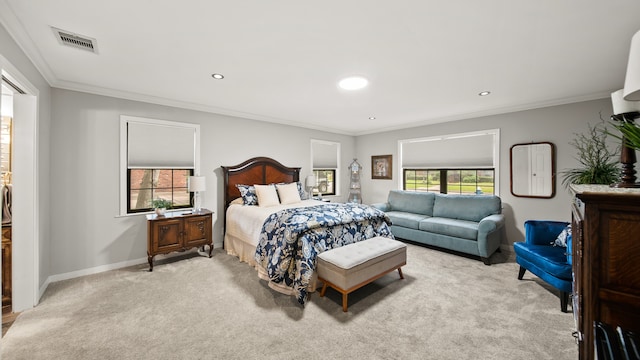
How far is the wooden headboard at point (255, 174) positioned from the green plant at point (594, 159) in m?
4.35

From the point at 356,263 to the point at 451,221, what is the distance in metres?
2.57

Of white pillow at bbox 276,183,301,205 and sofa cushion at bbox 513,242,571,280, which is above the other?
white pillow at bbox 276,183,301,205

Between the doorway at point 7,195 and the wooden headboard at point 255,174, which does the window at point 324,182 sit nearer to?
the wooden headboard at point 255,174

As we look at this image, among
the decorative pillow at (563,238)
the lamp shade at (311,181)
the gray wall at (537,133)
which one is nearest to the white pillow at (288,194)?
the lamp shade at (311,181)

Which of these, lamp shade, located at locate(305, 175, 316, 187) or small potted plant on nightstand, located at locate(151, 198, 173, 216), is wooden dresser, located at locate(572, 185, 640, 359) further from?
lamp shade, located at locate(305, 175, 316, 187)

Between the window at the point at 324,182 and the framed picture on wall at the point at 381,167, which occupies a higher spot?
the framed picture on wall at the point at 381,167

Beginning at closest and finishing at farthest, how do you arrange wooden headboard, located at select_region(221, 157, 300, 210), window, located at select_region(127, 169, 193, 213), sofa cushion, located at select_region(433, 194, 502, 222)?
window, located at select_region(127, 169, 193, 213)
sofa cushion, located at select_region(433, 194, 502, 222)
wooden headboard, located at select_region(221, 157, 300, 210)

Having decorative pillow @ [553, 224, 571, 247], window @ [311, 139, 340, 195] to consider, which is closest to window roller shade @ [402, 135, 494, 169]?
window @ [311, 139, 340, 195]

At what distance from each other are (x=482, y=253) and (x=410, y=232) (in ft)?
3.83

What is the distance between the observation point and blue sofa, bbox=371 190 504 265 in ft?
12.4

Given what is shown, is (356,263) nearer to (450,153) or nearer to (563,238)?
(563,238)

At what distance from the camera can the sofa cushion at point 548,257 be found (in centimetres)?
243

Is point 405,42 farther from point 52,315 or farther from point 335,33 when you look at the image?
point 52,315

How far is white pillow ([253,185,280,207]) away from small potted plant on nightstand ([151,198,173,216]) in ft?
4.41
